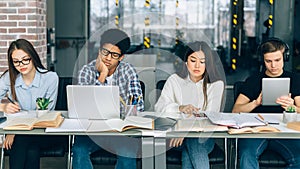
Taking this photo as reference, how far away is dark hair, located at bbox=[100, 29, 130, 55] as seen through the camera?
346 centimetres

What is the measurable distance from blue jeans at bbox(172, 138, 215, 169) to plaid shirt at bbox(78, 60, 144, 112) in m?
0.56

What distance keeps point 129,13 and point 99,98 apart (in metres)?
8.97

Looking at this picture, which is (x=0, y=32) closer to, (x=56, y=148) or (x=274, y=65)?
(x=56, y=148)

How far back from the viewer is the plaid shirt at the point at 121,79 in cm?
357

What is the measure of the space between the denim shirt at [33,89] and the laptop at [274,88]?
58.9 inches

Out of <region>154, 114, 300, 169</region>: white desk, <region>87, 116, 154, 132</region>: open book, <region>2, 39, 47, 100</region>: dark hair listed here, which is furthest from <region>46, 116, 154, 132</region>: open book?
<region>2, 39, 47, 100</region>: dark hair

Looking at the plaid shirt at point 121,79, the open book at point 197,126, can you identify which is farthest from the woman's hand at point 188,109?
the plaid shirt at point 121,79

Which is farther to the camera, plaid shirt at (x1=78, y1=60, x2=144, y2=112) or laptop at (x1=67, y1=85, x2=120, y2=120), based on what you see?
plaid shirt at (x1=78, y1=60, x2=144, y2=112)

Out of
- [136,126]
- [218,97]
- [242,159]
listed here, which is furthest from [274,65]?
[136,126]

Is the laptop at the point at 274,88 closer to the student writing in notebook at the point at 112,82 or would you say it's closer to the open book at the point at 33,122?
the student writing in notebook at the point at 112,82

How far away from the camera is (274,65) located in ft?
11.2

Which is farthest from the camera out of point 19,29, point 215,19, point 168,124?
point 215,19

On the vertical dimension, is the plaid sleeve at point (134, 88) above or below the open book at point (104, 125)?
above

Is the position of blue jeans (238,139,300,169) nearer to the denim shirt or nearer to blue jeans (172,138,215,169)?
blue jeans (172,138,215,169)
